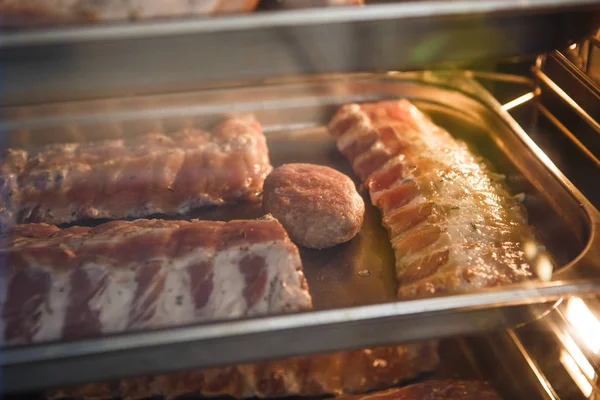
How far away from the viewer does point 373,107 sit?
2.39 m

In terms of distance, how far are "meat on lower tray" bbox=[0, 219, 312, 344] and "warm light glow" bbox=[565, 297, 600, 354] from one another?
2.36 ft

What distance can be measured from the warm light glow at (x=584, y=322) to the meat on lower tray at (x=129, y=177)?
108 centimetres

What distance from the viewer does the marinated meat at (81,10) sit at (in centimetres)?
102

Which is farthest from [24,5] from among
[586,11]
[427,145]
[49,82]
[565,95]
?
[565,95]

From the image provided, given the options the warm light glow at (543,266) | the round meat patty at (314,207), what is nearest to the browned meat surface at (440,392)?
the warm light glow at (543,266)

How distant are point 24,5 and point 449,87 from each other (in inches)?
71.8

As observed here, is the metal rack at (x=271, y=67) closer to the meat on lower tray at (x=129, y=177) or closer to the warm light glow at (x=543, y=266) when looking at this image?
the warm light glow at (x=543, y=266)

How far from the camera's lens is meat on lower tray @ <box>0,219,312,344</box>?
1414mm

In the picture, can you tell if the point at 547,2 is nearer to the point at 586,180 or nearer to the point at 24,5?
the point at 24,5

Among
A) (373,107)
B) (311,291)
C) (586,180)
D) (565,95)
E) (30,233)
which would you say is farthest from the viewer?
(373,107)

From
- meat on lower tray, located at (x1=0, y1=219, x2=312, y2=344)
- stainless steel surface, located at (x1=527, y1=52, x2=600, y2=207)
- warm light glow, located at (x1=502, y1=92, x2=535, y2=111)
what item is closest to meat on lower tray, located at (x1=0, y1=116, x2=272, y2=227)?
meat on lower tray, located at (x1=0, y1=219, x2=312, y2=344)

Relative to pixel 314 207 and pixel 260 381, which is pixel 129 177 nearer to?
pixel 314 207

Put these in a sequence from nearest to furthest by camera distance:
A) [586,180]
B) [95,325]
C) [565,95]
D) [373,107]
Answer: [95,325] → [565,95] → [586,180] → [373,107]

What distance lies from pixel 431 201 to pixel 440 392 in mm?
620
